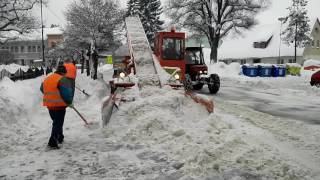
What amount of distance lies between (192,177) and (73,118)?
687 cm

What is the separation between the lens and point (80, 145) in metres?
9.31

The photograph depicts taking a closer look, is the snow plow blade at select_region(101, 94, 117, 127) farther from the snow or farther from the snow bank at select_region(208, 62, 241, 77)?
the snow bank at select_region(208, 62, 241, 77)

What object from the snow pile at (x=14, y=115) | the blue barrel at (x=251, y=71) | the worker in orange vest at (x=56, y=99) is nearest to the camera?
the worker in orange vest at (x=56, y=99)

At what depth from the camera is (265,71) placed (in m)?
40.5

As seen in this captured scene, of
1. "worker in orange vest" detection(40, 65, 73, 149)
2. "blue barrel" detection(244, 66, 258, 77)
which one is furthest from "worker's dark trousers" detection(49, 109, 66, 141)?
"blue barrel" detection(244, 66, 258, 77)

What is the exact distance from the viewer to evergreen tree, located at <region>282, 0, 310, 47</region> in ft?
193

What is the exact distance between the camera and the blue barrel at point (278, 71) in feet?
134

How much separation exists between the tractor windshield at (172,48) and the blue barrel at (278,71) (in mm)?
22921

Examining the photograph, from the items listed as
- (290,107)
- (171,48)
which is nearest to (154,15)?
(171,48)

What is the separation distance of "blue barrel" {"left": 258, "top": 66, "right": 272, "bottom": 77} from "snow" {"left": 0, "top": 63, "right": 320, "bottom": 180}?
27.5m

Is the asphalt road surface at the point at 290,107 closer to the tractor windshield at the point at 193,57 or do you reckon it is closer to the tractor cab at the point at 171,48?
the tractor cab at the point at 171,48

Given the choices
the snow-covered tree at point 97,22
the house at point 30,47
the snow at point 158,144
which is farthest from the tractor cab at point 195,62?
the house at point 30,47

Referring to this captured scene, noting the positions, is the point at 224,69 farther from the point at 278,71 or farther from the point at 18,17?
the point at 18,17

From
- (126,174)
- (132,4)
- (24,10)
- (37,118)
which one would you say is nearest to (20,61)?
(132,4)
